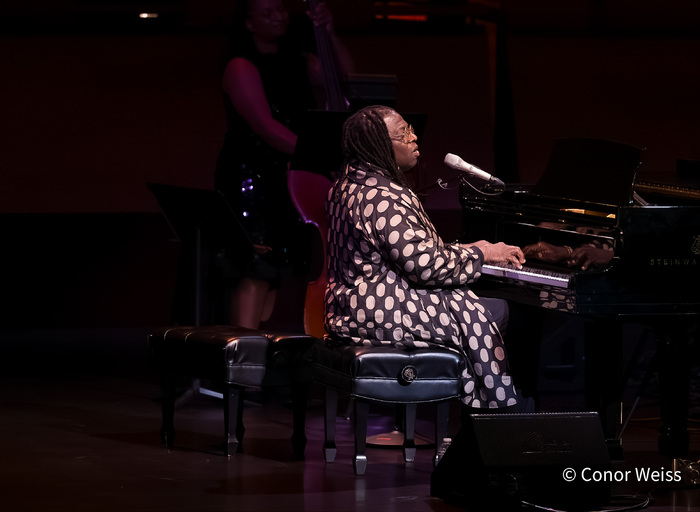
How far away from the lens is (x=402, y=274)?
4434 mm

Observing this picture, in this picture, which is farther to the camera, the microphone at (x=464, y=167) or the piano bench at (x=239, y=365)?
the piano bench at (x=239, y=365)

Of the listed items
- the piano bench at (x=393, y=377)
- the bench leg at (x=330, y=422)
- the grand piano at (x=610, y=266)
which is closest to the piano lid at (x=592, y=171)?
the grand piano at (x=610, y=266)

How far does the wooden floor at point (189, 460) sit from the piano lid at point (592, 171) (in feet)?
3.15

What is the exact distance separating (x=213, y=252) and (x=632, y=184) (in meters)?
2.40

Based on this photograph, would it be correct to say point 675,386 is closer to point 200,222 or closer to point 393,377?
point 393,377

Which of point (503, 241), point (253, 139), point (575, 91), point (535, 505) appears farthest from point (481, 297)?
point (575, 91)

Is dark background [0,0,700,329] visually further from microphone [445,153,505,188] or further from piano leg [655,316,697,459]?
piano leg [655,316,697,459]

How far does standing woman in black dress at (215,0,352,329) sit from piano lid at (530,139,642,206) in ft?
5.13

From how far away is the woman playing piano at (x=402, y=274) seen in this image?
14.4 ft

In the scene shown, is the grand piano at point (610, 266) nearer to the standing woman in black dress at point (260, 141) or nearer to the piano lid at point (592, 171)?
the piano lid at point (592, 171)

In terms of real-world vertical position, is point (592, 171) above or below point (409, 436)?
above

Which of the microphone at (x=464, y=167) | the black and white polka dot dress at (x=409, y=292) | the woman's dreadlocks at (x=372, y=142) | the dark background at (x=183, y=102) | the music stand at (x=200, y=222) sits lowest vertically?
the black and white polka dot dress at (x=409, y=292)

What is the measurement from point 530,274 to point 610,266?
29cm

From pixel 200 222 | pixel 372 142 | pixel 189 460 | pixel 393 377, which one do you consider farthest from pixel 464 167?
Answer: pixel 200 222
